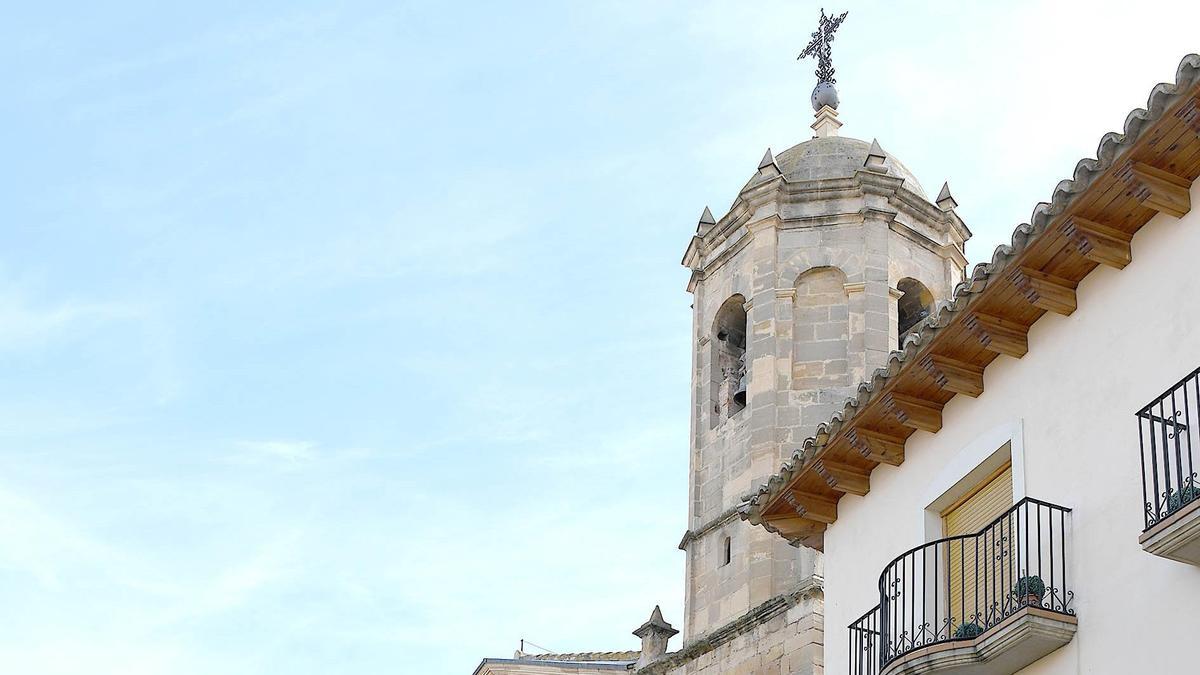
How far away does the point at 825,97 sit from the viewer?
26.1 metres

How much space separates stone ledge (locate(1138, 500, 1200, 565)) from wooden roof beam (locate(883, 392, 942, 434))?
3.01 meters

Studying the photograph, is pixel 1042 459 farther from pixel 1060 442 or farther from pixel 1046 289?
pixel 1046 289

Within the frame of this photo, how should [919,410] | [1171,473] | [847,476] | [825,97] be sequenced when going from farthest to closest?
[825,97]
[847,476]
[919,410]
[1171,473]

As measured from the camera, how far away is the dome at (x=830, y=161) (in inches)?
935

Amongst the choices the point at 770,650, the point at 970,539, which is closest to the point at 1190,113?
the point at 970,539

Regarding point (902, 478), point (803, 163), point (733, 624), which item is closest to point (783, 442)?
point (733, 624)

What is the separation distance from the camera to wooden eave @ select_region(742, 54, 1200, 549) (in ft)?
31.8

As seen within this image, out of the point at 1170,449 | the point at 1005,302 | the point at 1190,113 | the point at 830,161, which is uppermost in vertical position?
the point at 830,161

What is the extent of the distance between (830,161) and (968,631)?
46.7ft

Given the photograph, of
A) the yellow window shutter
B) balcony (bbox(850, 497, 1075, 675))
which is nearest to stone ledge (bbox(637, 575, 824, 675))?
the yellow window shutter

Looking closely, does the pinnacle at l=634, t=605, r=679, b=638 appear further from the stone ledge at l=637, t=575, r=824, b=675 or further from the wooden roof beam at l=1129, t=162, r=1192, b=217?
the wooden roof beam at l=1129, t=162, r=1192, b=217

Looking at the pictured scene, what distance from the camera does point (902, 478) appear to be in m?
12.3

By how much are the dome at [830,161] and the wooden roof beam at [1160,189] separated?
13641 mm

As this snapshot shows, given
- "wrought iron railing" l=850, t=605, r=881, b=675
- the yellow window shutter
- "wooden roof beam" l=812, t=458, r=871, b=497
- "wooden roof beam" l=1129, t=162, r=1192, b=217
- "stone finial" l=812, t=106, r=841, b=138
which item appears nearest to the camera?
"wooden roof beam" l=1129, t=162, r=1192, b=217
